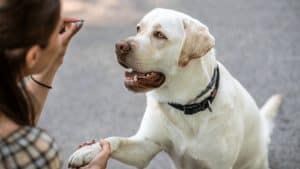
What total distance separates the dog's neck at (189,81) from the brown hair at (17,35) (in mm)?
587

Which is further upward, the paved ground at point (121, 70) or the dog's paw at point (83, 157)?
the dog's paw at point (83, 157)

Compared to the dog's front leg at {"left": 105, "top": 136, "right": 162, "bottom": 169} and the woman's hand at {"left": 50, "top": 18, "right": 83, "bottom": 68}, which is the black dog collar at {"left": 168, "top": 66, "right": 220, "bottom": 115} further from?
the woman's hand at {"left": 50, "top": 18, "right": 83, "bottom": 68}

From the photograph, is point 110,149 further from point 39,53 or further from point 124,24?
point 124,24

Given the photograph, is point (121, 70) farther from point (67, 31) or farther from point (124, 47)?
point (67, 31)

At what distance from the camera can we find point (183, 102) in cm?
198

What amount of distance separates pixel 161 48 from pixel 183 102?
0.66ft

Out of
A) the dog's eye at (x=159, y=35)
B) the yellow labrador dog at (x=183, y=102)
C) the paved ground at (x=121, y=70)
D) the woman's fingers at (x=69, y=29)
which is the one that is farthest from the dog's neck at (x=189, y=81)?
the paved ground at (x=121, y=70)

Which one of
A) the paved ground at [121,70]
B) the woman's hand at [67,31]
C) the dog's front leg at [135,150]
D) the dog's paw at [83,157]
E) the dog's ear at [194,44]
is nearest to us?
the woman's hand at [67,31]

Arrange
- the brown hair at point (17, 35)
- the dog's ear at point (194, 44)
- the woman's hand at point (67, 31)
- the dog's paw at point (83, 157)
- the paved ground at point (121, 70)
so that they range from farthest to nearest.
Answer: the paved ground at point (121, 70) → the dog's paw at point (83, 157) → the dog's ear at point (194, 44) → the woman's hand at point (67, 31) → the brown hair at point (17, 35)

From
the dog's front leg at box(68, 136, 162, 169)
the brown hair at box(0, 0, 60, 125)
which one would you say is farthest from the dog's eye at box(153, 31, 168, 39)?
the brown hair at box(0, 0, 60, 125)

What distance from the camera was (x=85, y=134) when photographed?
2795 millimetres

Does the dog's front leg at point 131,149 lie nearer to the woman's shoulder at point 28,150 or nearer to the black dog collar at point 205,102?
the black dog collar at point 205,102

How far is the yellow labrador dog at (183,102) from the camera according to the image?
6.22ft

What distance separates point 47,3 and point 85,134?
1449mm
